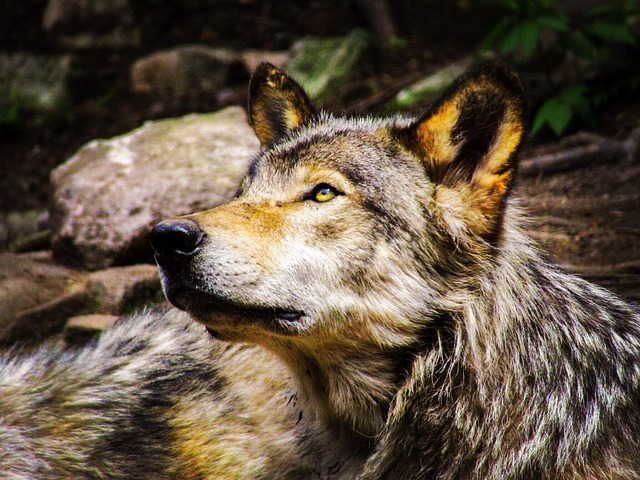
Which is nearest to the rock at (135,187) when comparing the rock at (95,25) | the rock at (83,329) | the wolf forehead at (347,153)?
the rock at (83,329)

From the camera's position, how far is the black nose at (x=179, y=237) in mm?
3012

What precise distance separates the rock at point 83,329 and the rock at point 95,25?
831 centimetres

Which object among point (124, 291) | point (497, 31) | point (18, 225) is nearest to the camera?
point (124, 291)

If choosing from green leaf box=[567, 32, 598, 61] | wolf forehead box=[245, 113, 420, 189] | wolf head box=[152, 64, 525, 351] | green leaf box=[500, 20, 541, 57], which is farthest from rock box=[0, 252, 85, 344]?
green leaf box=[567, 32, 598, 61]

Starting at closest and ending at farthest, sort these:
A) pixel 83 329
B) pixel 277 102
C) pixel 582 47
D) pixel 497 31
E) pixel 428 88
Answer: pixel 277 102 < pixel 83 329 < pixel 497 31 < pixel 582 47 < pixel 428 88

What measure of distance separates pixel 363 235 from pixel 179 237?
0.79 m

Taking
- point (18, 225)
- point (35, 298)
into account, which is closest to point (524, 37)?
point (35, 298)

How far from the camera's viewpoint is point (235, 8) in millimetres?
12922

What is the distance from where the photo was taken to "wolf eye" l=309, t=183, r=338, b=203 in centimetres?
340

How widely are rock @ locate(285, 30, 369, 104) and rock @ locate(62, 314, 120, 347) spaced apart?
5.30 meters

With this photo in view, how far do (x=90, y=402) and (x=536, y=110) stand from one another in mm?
5832

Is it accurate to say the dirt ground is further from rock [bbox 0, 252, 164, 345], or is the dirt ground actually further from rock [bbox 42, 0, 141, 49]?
rock [bbox 0, 252, 164, 345]

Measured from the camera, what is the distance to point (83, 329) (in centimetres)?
527

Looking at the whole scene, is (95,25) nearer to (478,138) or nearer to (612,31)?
(612,31)
